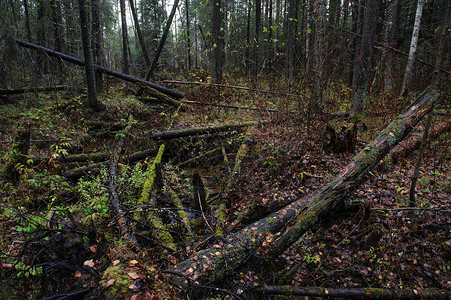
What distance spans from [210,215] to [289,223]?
1.42 m

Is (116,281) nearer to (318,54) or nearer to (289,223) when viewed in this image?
(289,223)

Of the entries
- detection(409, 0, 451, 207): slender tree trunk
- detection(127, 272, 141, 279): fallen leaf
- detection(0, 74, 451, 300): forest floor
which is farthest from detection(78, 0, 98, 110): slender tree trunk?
detection(409, 0, 451, 207): slender tree trunk

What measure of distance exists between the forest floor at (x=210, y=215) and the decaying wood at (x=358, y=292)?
17 centimetres

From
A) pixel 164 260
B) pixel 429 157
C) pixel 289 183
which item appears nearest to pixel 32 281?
pixel 164 260

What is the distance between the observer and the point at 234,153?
6926mm

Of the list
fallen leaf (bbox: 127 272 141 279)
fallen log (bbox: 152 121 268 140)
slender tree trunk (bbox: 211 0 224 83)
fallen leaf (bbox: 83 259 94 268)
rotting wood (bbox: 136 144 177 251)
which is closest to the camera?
fallen leaf (bbox: 127 272 141 279)

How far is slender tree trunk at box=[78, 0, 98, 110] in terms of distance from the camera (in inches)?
286

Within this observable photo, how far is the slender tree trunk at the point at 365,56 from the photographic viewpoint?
7422 mm

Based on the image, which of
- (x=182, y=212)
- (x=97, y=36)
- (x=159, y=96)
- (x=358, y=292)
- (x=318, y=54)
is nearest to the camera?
(x=358, y=292)

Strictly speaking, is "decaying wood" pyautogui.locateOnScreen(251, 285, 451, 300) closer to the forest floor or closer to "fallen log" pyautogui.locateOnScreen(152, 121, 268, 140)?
the forest floor

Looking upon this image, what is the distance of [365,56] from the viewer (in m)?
7.68

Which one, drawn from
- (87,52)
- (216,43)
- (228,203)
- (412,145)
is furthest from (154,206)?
(216,43)

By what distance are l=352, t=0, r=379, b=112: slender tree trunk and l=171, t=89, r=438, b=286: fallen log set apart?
404cm

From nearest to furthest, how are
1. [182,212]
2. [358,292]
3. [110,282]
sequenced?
[110,282]
[358,292]
[182,212]
